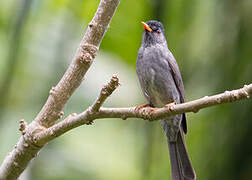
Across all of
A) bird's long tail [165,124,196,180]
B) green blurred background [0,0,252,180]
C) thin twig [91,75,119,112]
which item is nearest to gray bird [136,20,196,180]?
bird's long tail [165,124,196,180]

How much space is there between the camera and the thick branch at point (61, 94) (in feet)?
7.88

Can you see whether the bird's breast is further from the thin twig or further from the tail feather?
the thin twig

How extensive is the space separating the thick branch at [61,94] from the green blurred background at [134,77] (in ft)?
0.79

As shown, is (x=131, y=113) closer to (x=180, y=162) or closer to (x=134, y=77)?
(x=180, y=162)

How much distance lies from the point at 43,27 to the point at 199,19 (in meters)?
1.90

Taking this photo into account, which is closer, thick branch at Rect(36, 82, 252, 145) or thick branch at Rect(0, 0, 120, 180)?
thick branch at Rect(36, 82, 252, 145)

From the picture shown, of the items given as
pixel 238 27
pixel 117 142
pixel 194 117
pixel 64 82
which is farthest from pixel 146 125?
pixel 117 142

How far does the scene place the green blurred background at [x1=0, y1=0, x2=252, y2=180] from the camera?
2.43 meters

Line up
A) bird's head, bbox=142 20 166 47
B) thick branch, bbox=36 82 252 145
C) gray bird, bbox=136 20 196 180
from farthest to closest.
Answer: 1. bird's head, bbox=142 20 166 47
2. gray bird, bbox=136 20 196 180
3. thick branch, bbox=36 82 252 145

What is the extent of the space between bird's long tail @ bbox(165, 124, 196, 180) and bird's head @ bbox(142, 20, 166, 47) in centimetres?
81

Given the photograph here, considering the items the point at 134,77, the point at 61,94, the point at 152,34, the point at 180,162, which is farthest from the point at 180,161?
the point at 134,77

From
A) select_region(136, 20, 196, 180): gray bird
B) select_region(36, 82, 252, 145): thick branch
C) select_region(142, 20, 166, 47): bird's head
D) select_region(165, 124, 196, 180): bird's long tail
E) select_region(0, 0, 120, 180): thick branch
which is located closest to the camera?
select_region(36, 82, 252, 145): thick branch

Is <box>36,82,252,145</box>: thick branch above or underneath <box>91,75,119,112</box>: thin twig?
underneath

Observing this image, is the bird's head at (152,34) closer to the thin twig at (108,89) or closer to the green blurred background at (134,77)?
the green blurred background at (134,77)
